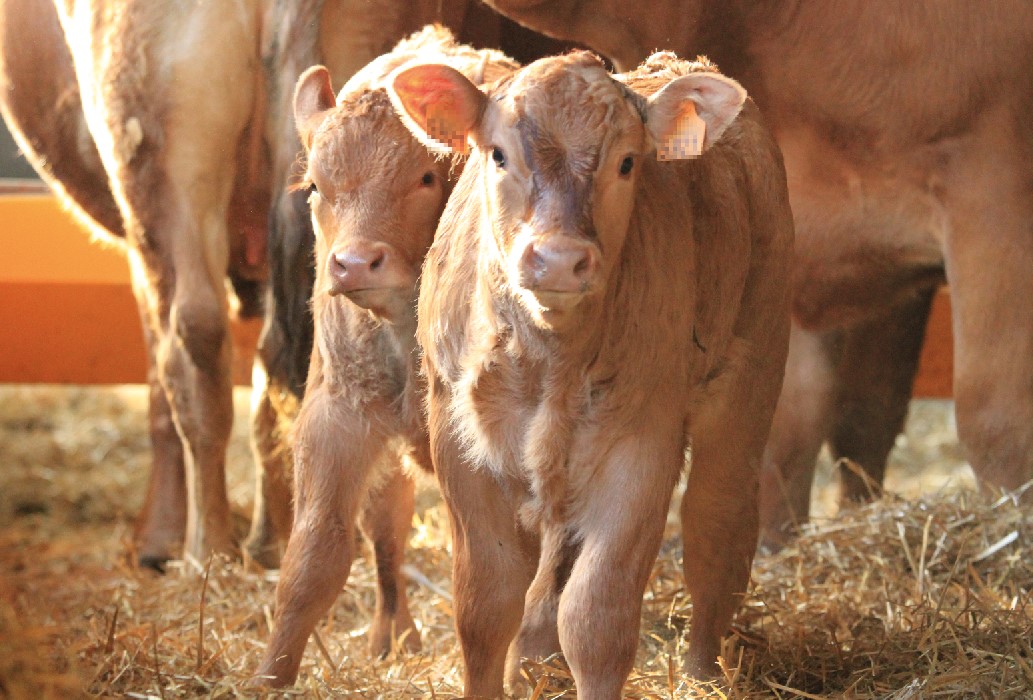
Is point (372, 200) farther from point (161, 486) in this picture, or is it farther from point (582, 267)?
point (161, 486)

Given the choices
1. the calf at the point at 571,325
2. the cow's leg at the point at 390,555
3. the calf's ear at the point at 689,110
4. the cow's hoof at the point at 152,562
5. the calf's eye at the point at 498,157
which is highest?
the calf's ear at the point at 689,110

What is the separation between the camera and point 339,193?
11.3 feet

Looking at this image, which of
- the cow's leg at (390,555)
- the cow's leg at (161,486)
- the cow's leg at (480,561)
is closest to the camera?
the cow's leg at (480,561)

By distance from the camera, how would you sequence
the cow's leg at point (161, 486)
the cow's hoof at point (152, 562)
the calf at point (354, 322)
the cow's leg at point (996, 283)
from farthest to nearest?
the cow's leg at point (161, 486), the cow's hoof at point (152, 562), the cow's leg at point (996, 283), the calf at point (354, 322)

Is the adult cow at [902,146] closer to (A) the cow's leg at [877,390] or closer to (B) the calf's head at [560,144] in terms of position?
(A) the cow's leg at [877,390]

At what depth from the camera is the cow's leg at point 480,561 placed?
3180 mm

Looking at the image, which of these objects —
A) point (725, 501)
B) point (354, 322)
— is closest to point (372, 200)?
point (354, 322)

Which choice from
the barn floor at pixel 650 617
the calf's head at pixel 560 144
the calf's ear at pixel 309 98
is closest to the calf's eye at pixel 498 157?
the calf's head at pixel 560 144

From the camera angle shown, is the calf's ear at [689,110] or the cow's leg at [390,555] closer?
the calf's ear at [689,110]

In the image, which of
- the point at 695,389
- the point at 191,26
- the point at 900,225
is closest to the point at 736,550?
the point at 695,389

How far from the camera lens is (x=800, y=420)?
17.8 ft

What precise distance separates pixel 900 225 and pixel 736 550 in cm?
160

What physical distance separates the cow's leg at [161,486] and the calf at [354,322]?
2053 millimetres

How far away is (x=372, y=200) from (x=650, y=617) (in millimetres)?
1452
